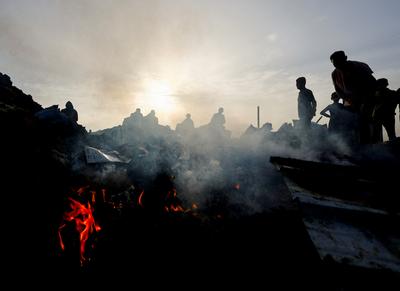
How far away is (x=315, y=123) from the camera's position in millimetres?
10258

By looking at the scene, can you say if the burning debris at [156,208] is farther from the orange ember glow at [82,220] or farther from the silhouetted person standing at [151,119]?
the silhouetted person standing at [151,119]

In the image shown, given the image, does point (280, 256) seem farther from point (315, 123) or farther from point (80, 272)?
point (315, 123)

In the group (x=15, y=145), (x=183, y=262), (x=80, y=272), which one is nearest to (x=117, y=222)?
(x=80, y=272)

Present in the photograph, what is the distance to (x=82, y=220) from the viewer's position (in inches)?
207

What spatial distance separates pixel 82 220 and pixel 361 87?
23.7ft

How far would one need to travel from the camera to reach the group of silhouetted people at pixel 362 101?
20.5 feet

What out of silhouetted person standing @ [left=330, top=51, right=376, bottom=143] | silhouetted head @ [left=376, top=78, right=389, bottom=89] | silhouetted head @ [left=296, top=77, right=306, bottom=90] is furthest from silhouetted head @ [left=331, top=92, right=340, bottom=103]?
silhouetted person standing @ [left=330, top=51, right=376, bottom=143]

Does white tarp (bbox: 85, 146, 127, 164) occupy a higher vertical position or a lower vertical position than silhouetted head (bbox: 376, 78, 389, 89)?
lower

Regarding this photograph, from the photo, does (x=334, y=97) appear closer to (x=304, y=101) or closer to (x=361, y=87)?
(x=304, y=101)

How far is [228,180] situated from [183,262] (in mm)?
2902

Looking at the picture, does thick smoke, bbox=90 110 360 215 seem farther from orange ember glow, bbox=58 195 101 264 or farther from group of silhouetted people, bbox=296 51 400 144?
orange ember glow, bbox=58 195 101 264

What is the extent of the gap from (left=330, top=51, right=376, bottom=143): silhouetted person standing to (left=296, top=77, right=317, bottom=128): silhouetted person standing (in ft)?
8.65

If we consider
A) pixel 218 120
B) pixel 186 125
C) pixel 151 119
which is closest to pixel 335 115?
pixel 218 120

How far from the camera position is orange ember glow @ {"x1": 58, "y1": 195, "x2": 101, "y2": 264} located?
A: 16.3 ft
